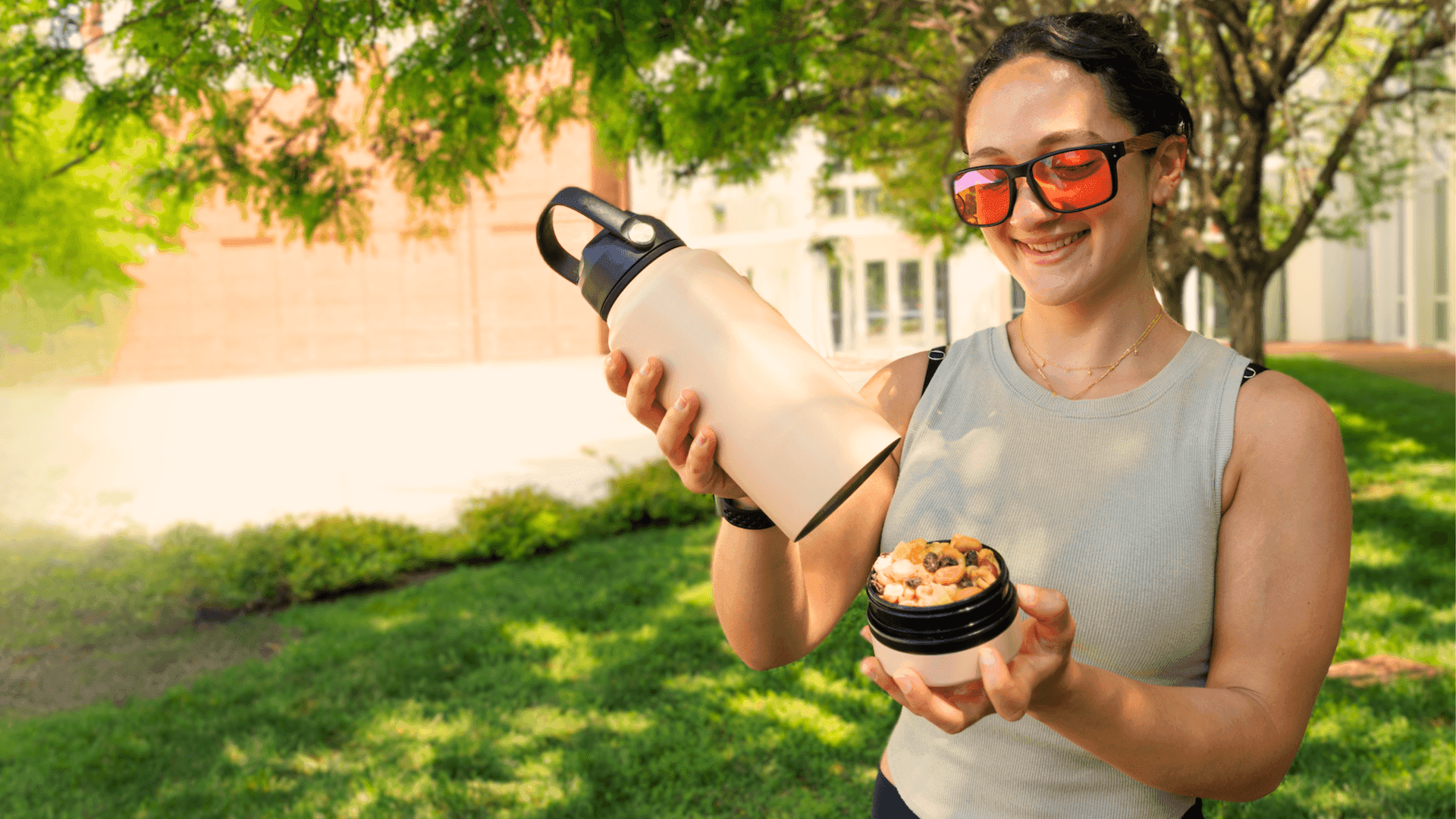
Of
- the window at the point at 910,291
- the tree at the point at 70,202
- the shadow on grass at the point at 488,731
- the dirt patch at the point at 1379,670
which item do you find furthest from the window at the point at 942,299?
the dirt patch at the point at 1379,670

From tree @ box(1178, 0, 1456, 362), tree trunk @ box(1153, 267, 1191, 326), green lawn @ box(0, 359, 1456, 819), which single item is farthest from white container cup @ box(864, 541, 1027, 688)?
tree trunk @ box(1153, 267, 1191, 326)

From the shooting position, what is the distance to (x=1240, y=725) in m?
0.99

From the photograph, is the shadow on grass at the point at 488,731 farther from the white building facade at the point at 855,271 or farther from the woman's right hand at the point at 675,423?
the white building facade at the point at 855,271

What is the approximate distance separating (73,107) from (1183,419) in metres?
8.13

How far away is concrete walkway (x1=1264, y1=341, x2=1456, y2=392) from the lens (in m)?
12.5

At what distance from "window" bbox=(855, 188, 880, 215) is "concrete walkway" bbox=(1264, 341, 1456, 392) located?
770 cm

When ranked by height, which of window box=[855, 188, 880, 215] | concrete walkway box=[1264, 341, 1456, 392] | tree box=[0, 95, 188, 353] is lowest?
concrete walkway box=[1264, 341, 1456, 392]

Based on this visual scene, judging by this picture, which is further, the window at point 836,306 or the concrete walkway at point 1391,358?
the window at point 836,306

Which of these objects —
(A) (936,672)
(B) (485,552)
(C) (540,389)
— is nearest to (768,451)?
(A) (936,672)

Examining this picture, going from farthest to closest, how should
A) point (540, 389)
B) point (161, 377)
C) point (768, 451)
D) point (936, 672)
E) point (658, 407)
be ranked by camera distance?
point (161, 377), point (540, 389), point (658, 407), point (768, 451), point (936, 672)

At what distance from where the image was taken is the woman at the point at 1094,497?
102 centimetres

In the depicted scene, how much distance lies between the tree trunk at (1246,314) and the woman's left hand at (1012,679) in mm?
6801

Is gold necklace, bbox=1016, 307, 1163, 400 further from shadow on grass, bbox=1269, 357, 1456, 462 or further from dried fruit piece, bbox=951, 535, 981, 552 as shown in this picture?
shadow on grass, bbox=1269, 357, 1456, 462

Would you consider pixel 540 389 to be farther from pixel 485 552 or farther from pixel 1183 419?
pixel 1183 419
